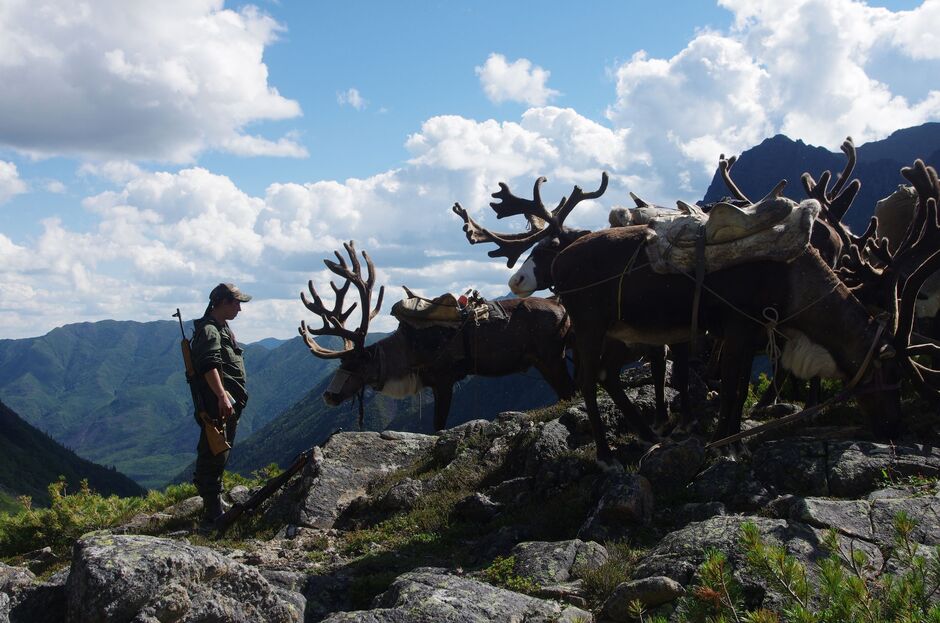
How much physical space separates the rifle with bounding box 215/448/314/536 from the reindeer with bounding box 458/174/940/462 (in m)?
4.28

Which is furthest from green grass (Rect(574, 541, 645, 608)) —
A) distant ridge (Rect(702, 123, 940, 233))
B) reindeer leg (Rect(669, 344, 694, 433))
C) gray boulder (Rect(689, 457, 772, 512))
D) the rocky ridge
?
distant ridge (Rect(702, 123, 940, 233))

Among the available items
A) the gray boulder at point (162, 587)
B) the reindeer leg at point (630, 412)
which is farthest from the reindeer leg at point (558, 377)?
the gray boulder at point (162, 587)

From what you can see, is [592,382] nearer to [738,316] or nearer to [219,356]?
[738,316]

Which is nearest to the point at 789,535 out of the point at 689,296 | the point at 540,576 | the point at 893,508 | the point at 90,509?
the point at 893,508

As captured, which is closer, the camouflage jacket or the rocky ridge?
the rocky ridge

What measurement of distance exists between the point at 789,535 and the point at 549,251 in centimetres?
698

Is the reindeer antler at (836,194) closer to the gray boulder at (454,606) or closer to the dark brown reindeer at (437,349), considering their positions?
the dark brown reindeer at (437,349)

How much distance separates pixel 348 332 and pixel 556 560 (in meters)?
9.42

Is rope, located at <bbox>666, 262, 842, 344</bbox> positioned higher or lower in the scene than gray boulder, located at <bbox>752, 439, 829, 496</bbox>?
higher

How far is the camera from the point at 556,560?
19.3ft

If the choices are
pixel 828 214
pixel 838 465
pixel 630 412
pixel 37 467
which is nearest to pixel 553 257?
pixel 630 412

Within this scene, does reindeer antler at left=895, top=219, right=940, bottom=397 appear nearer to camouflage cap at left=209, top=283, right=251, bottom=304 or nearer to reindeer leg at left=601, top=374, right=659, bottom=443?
reindeer leg at left=601, top=374, right=659, bottom=443

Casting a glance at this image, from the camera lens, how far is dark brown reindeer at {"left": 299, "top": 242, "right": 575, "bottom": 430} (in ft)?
46.9

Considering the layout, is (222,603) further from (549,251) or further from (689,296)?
(549,251)
